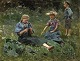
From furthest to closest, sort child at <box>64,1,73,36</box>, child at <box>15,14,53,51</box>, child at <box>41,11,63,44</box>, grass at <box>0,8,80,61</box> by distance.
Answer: child at <box>64,1,73,36</box> < child at <box>41,11,63,44</box> < child at <box>15,14,53,51</box> < grass at <box>0,8,80,61</box>

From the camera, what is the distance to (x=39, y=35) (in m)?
13.5

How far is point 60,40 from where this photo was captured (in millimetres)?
12289

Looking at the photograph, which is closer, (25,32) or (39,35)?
(25,32)

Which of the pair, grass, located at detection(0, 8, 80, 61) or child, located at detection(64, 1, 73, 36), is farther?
child, located at detection(64, 1, 73, 36)

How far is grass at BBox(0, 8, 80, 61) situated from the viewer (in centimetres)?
1133

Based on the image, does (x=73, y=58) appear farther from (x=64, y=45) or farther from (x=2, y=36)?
(x=2, y=36)

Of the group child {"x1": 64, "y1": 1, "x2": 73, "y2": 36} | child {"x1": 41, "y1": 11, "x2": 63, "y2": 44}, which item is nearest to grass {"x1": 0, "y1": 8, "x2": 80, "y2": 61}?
child {"x1": 64, "y1": 1, "x2": 73, "y2": 36}

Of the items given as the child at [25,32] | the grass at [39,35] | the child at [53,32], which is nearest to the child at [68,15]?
the grass at [39,35]

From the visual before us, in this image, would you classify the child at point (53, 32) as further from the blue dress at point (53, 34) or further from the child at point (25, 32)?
the child at point (25, 32)

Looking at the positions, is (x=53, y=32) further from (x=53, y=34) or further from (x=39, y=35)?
(x=39, y=35)

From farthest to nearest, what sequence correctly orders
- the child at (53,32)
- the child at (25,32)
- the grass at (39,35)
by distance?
the child at (53,32) < the child at (25,32) < the grass at (39,35)

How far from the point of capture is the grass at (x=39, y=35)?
11.3m

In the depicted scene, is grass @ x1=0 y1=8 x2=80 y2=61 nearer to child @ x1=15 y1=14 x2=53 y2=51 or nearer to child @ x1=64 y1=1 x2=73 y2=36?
child @ x1=64 y1=1 x2=73 y2=36

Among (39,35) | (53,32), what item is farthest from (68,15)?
(53,32)
